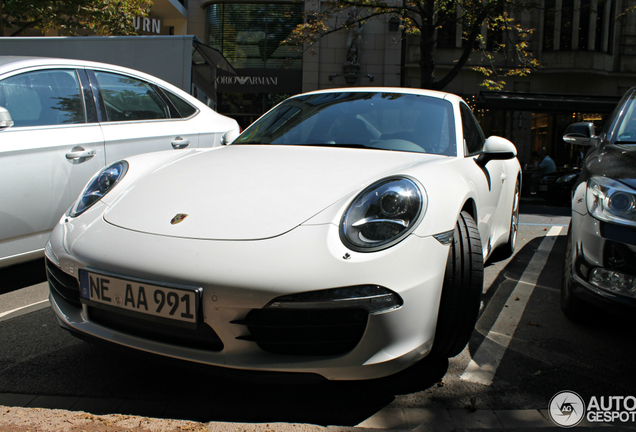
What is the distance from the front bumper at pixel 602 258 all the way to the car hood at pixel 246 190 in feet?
2.64

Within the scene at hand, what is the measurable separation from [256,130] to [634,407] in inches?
91.6

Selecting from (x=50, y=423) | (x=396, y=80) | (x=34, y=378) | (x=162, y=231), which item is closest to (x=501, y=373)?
(x=162, y=231)

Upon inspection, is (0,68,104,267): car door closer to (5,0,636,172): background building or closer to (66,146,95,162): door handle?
(66,146,95,162): door handle

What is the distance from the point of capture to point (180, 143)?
4043 millimetres

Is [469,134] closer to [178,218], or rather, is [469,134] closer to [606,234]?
[606,234]

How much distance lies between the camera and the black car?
208 centimetres

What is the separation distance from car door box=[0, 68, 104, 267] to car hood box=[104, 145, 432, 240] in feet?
3.67

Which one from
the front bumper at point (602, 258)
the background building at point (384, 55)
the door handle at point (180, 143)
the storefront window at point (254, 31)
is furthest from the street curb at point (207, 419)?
the storefront window at point (254, 31)

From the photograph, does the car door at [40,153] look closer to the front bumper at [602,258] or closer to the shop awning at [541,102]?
the front bumper at [602,258]

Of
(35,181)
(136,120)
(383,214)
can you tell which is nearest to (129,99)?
(136,120)

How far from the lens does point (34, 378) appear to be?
205 cm

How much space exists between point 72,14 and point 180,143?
9727 millimetres

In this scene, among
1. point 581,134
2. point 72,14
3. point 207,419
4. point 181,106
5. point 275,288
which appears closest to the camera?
point 275,288

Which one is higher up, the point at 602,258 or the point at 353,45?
the point at 353,45
